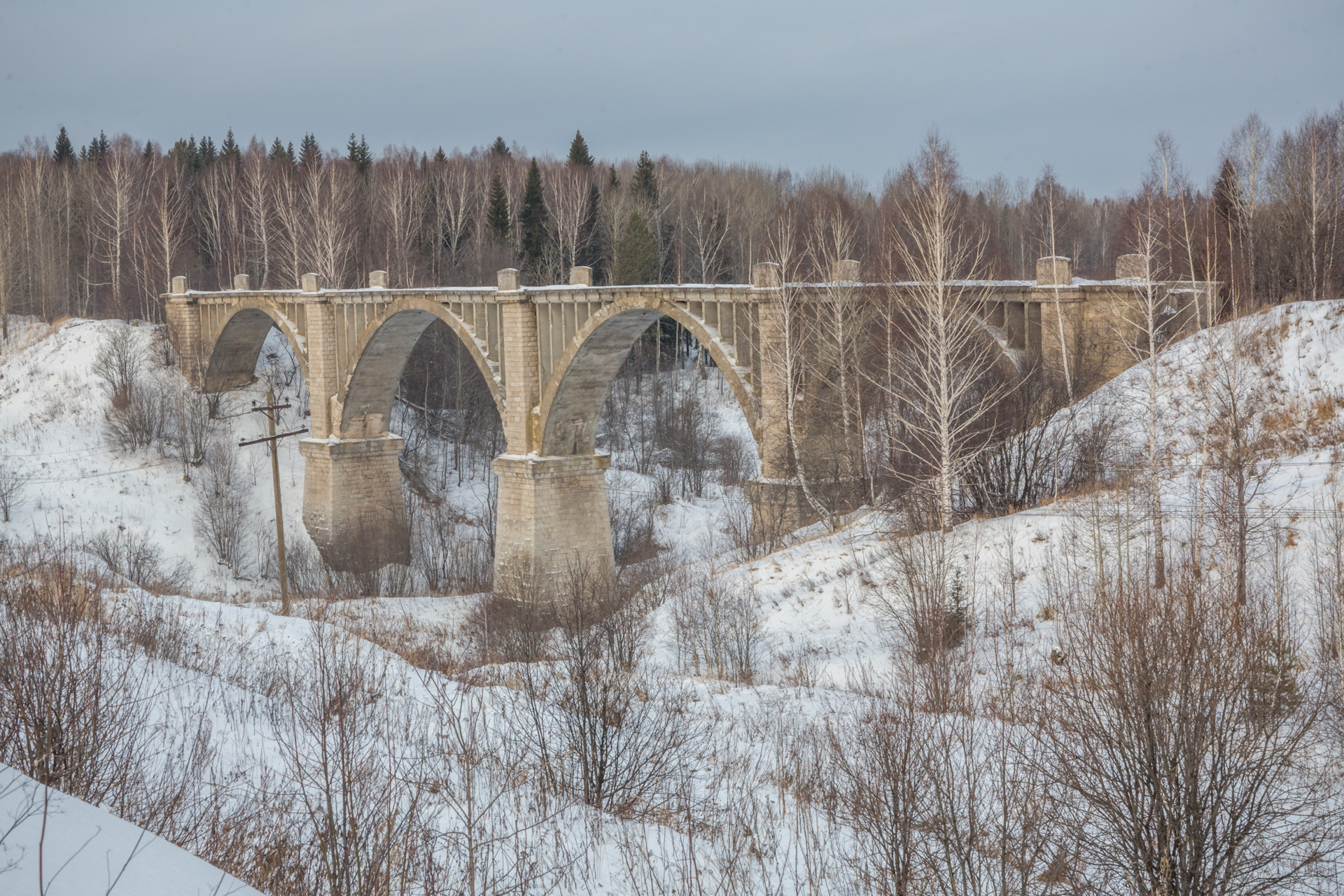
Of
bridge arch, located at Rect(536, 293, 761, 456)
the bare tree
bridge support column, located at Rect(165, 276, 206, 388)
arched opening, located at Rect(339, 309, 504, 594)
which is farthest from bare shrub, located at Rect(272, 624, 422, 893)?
bridge support column, located at Rect(165, 276, 206, 388)

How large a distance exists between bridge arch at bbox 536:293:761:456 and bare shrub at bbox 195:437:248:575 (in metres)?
14.3

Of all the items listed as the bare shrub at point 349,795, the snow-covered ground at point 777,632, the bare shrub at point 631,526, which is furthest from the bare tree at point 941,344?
the bare shrub at point 631,526

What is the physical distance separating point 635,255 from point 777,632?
127 feet

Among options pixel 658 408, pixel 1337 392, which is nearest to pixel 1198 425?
pixel 1337 392

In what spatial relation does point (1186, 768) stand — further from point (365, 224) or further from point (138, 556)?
point (365, 224)

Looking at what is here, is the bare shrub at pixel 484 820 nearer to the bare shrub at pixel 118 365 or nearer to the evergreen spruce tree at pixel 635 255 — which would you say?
the bare shrub at pixel 118 365

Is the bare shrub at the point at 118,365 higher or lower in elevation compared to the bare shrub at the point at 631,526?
higher

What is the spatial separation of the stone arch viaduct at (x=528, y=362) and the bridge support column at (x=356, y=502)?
56 millimetres

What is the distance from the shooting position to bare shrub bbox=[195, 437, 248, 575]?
126 feet

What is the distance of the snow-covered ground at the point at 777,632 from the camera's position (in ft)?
29.6

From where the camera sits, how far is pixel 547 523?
102 feet

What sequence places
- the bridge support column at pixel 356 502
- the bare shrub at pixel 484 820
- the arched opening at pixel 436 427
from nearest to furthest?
the bare shrub at pixel 484 820
the arched opening at pixel 436 427
the bridge support column at pixel 356 502

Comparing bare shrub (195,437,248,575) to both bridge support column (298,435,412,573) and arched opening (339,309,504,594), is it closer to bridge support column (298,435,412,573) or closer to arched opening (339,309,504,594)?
bridge support column (298,435,412,573)

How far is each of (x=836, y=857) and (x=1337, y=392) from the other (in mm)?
14625
